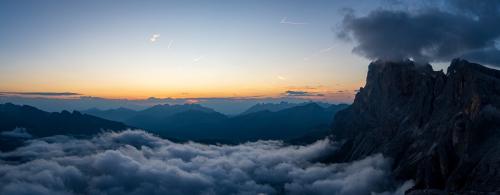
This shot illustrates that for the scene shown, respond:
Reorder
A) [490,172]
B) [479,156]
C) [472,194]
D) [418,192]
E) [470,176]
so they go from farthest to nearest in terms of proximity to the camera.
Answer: [479,156] < [470,176] < [490,172] < [418,192] < [472,194]

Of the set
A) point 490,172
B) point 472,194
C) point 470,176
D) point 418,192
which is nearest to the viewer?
point 472,194

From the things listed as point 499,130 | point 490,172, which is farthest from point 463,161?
point 490,172

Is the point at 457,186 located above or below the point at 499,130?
below

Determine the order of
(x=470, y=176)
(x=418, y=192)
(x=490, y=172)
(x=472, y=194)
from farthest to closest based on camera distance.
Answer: (x=470, y=176) < (x=490, y=172) < (x=418, y=192) < (x=472, y=194)

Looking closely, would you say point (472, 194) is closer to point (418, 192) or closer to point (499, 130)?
point (418, 192)

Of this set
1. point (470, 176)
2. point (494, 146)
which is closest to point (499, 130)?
point (494, 146)

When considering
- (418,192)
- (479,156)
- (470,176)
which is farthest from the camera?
(479,156)

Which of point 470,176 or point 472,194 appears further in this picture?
point 470,176

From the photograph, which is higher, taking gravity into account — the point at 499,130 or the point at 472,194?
the point at 499,130

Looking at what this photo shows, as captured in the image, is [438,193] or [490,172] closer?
[438,193]

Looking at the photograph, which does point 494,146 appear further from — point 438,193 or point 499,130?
point 438,193
